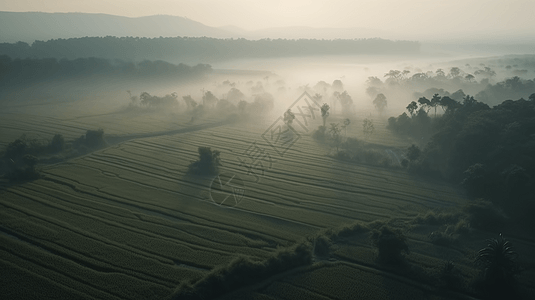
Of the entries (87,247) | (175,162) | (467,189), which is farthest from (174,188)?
(467,189)

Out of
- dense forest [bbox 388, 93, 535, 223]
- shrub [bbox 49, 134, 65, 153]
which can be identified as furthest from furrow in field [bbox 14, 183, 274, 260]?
dense forest [bbox 388, 93, 535, 223]

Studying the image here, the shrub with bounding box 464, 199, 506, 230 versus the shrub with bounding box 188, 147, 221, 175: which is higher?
the shrub with bounding box 188, 147, 221, 175

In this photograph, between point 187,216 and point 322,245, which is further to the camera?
point 187,216

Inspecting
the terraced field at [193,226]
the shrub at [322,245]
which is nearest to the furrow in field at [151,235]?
the terraced field at [193,226]

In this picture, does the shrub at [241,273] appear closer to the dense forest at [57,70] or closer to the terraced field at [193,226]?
the terraced field at [193,226]

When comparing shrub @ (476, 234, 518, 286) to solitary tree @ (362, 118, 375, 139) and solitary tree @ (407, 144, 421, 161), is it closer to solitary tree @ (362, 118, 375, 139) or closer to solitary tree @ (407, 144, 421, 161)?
solitary tree @ (407, 144, 421, 161)

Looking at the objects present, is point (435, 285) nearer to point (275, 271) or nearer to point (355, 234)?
point (355, 234)

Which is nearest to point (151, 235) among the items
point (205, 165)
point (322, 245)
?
point (322, 245)

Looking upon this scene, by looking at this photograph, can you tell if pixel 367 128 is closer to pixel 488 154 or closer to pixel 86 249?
pixel 488 154
